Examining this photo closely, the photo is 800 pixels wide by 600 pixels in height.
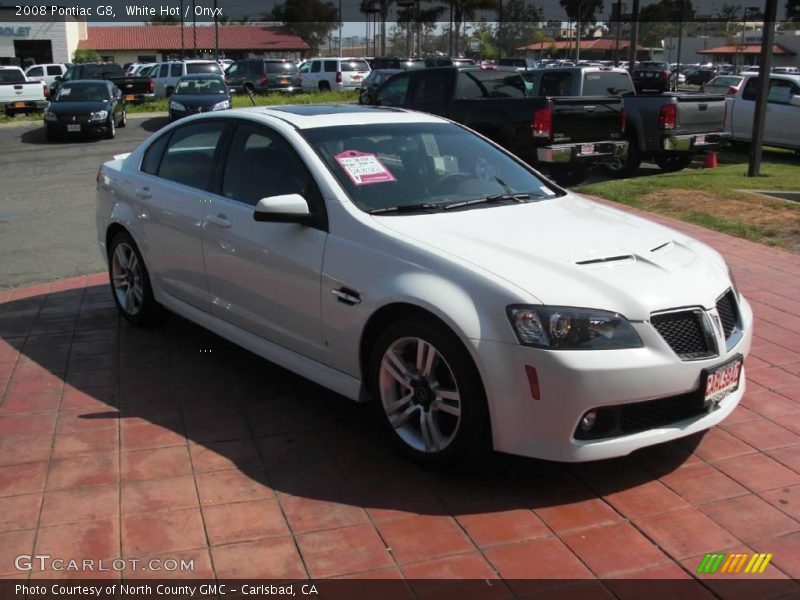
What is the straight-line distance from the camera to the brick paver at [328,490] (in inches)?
134

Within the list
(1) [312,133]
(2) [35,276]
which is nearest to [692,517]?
(1) [312,133]

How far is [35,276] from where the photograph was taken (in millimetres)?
8172

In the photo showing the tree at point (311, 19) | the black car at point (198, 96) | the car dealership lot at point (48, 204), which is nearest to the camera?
the car dealership lot at point (48, 204)

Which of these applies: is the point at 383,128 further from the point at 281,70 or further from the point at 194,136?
the point at 281,70

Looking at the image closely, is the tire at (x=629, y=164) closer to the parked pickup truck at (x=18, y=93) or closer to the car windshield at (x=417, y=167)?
the car windshield at (x=417, y=167)

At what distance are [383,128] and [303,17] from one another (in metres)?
90.5

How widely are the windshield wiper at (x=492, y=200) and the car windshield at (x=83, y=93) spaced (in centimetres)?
1967

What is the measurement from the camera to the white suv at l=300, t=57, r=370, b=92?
38719 mm

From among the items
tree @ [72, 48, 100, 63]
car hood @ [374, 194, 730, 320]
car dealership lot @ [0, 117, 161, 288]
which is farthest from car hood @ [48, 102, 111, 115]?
tree @ [72, 48, 100, 63]

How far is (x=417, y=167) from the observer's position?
16.2 feet

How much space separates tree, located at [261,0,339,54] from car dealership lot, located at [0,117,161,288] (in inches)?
2762

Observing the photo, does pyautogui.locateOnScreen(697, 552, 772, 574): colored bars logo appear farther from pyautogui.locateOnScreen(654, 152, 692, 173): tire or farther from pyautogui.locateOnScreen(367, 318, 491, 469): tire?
pyautogui.locateOnScreen(654, 152, 692, 173): tire

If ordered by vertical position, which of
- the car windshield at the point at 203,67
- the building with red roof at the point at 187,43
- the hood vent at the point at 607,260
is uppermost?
the building with red roof at the point at 187,43

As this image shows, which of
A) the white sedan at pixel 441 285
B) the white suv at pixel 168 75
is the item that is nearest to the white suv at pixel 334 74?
the white suv at pixel 168 75
